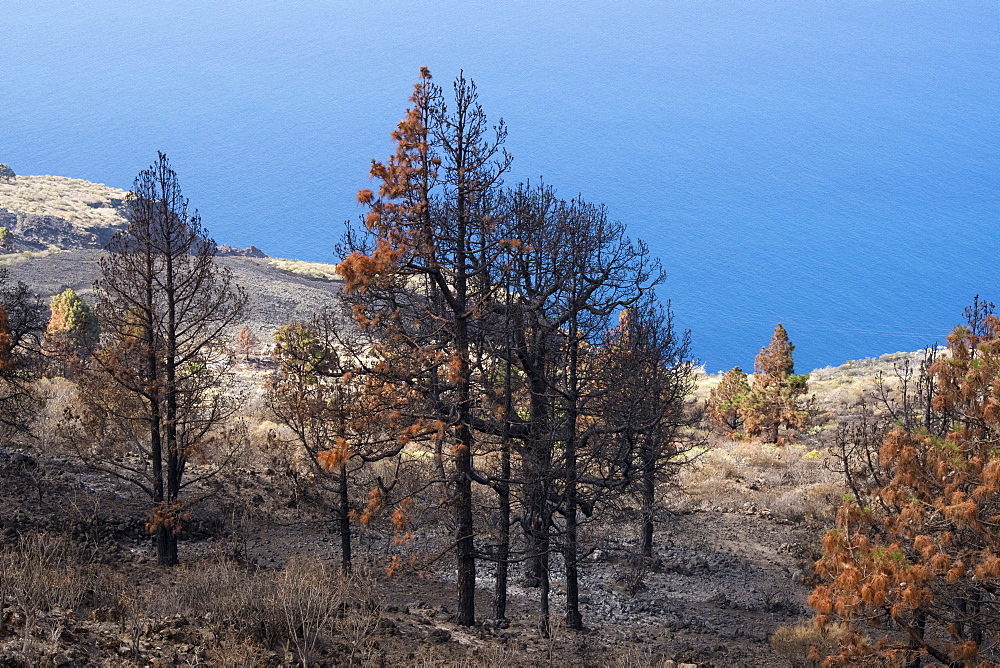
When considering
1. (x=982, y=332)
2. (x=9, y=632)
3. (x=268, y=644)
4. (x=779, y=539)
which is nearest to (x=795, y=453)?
(x=779, y=539)

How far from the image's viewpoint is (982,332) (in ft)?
60.1

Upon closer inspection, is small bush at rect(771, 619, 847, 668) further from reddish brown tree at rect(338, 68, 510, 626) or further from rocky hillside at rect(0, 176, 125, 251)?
rocky hillside at rect(0, 176, 125, 251)


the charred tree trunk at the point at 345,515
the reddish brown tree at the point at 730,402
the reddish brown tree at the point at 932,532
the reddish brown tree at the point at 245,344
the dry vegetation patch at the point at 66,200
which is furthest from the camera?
the dry vegetation patch at the point at 66,200

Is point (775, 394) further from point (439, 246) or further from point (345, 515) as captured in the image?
point (439, 246)

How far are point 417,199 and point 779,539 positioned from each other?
50.4ft

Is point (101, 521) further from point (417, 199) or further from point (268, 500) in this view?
point (417, 199)

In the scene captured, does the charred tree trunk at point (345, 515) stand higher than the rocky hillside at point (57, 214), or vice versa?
the rocky hillside at point (57, 214)

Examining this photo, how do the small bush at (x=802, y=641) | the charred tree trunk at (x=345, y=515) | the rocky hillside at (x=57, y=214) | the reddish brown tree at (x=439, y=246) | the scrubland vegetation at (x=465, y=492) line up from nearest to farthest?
the scrubland vegetation at (x=465, y=492), the reddish brown tree at (x=439, y=246), the small bush at (x=802, y=641), the charred tree trunk at (x=345, y=515), the rocky hillside at (x=57, y=214)

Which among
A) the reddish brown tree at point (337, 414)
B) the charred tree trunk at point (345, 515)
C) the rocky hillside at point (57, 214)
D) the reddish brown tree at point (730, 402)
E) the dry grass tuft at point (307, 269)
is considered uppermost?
the rocky hillside at point (57, 214)

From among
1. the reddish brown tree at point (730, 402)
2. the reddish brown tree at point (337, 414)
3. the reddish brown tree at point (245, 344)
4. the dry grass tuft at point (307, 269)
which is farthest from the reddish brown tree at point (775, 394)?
the dry grass tuft at point (307, 269)

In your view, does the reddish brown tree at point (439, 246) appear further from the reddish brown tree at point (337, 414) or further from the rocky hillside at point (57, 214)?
the rocky hillside at point (57, 214)

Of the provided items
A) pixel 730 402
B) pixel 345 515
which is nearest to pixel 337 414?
pixel 345 515

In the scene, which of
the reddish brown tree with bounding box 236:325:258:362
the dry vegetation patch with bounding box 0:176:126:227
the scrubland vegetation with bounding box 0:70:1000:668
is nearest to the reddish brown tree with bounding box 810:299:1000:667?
the scrubland vegetation with bounding box 0:70:1000:668

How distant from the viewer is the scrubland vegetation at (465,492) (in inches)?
376
